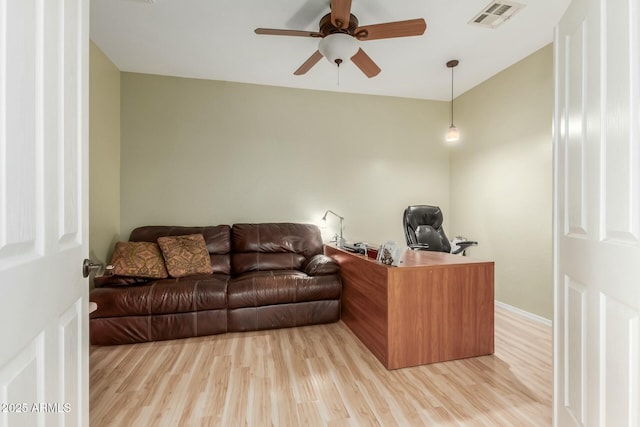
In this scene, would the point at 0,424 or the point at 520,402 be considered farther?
the point at 520,402

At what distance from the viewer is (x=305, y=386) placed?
1.78 meters

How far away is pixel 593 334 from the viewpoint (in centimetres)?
96

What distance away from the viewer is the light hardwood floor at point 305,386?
1518 mm

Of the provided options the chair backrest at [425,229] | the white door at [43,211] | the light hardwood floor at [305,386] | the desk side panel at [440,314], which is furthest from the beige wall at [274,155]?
the white door at [43,211]

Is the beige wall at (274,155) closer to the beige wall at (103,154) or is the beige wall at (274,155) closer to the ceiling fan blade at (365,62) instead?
the beige wall at (103,154)

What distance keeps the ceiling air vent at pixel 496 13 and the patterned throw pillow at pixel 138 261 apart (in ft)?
11.6

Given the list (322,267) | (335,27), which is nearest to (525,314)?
(322,267)

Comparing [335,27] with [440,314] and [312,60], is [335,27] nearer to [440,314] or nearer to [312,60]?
[312,60]

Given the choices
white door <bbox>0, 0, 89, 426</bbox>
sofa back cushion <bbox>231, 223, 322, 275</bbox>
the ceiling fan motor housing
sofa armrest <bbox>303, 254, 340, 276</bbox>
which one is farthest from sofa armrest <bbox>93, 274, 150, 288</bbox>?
the ceiling fan motor housing

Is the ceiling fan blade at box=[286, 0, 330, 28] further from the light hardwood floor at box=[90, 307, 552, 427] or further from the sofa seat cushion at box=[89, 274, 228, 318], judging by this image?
the light hardwood floor at box=[90, 307, 552, 427]

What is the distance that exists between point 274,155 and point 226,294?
6.06 ft

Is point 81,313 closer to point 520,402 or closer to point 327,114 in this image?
point 520,402

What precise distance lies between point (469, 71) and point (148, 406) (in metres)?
4.16

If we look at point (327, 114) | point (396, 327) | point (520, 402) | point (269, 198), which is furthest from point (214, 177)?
point (520, 402)
